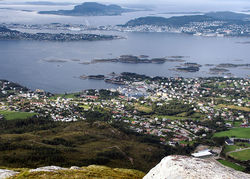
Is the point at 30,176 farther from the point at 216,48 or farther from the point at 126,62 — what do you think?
the point at 216,48

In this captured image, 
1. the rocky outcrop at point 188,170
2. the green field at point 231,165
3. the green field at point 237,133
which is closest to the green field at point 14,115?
the green field at point 237,133

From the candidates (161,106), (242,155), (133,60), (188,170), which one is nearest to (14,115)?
(161,106)

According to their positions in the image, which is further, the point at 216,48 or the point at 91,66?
the point at 216,48

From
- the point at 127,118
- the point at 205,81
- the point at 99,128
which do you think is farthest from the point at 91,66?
the point at 99,128

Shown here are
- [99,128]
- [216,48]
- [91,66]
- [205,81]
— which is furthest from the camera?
[216,48]

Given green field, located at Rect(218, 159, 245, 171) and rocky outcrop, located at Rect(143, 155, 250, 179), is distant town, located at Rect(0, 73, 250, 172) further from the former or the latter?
rocky outcrop, located at Rect(143, 155, 250, 179)

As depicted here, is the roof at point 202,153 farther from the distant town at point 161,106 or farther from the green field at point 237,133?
the green field at point 237,133
